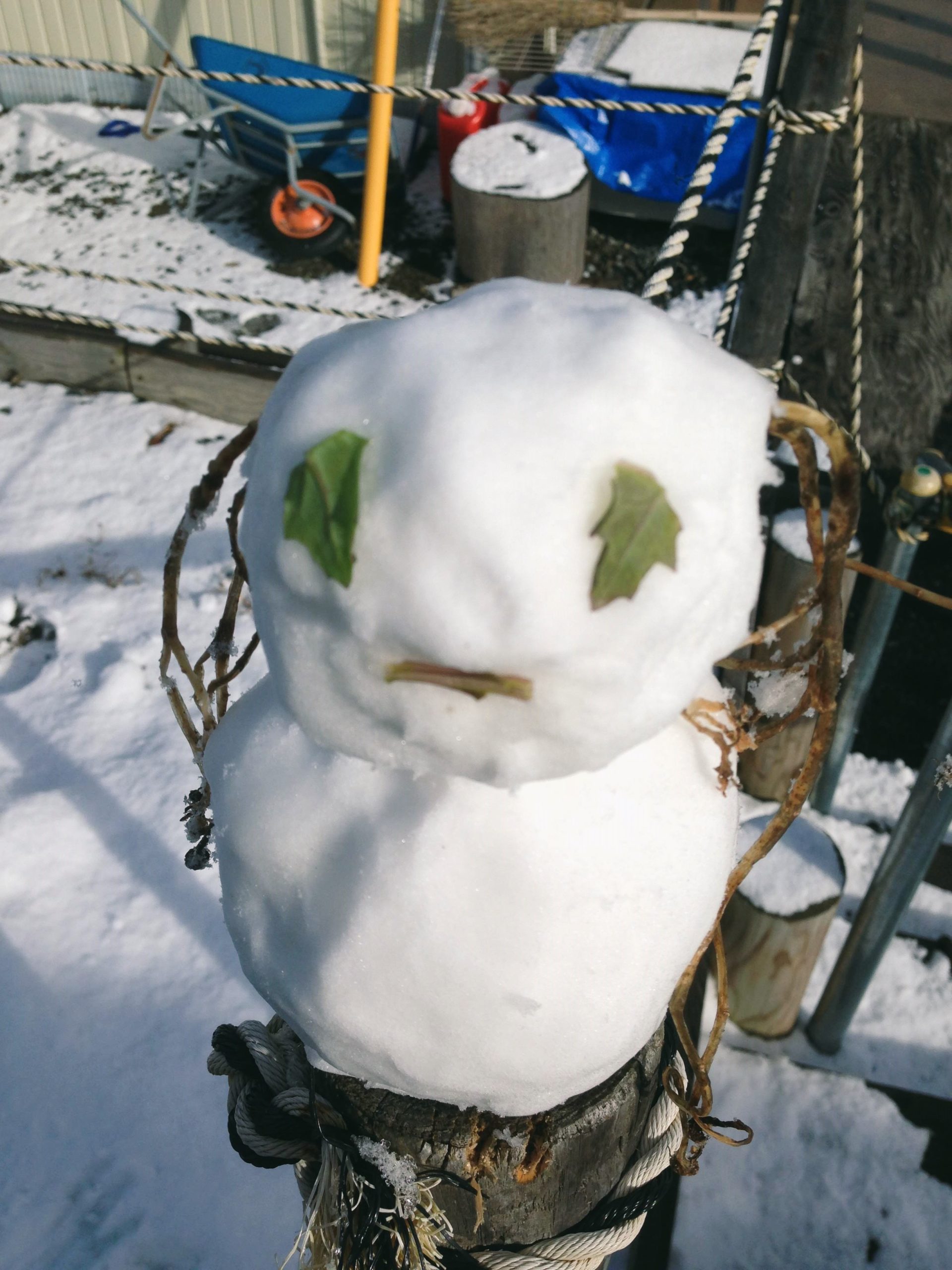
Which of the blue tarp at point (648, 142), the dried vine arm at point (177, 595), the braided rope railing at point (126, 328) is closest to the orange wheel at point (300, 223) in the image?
the blue tarp at point (648, 142)

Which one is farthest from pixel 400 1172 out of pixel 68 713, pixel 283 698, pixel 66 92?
pixel 66 92

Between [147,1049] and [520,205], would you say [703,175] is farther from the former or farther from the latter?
[520,205]

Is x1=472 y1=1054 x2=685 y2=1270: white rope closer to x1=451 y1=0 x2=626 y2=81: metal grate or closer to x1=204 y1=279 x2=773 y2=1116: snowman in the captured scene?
x1=204 y1=279 x2=773 y2=1116: snowman

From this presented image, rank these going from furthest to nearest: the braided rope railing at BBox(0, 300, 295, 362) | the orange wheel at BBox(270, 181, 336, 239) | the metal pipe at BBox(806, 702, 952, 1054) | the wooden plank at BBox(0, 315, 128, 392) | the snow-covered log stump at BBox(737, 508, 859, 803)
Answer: the orange wheel at BBox(270, 181, 336, 239) < the wooden plank at BBox(0, 315, 128, 392) < the braided rope railing at BBox(0, 300, 295, 362) < the snow-covered log stump at BBox(737, 508, 859, 803) < the metal pipe at BBox(806, 702, 952, 1054)

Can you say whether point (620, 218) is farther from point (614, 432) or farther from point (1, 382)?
point (614, 432)

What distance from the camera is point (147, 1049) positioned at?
77.2 inches

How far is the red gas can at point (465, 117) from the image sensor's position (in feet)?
18.2

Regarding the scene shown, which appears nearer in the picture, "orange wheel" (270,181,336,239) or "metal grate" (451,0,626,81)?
"orange wheel" (270,181,336,239)

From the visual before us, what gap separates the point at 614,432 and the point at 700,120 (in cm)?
520

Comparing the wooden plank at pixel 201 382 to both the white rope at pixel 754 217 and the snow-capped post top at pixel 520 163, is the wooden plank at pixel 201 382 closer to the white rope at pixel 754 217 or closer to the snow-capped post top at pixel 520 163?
the white rope at pixel 754 217

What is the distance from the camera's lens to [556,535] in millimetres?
576

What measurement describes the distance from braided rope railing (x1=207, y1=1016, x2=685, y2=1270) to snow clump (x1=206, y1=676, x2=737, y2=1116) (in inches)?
6.5

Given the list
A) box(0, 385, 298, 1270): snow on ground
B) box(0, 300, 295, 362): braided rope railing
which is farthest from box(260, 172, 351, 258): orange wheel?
box(0, 385, 298, 1270): snow on ground

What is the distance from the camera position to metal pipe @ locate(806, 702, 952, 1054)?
1.78 m
